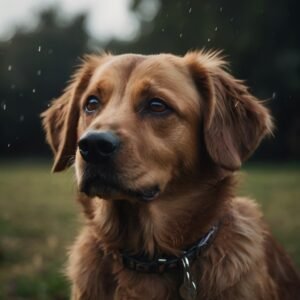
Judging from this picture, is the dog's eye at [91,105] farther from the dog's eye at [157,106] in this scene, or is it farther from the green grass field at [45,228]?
the green grass field at [45,228]

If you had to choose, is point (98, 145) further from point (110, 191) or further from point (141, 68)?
point (141, 68)

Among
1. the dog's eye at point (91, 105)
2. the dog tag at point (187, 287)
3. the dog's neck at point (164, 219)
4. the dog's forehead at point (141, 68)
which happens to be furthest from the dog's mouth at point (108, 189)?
the dog's forehead at point (141, 68)

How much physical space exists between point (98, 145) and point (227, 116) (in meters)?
1.15

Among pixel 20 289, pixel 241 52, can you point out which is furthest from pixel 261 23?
pixel 20 289

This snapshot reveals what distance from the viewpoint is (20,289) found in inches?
253

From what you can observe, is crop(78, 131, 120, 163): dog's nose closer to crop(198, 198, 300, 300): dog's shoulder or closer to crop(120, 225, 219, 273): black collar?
crop(120, 225, 219, 273): black collar

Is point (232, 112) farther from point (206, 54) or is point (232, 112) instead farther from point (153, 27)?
point (153, 27)

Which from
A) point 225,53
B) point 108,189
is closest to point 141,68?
point 108,189

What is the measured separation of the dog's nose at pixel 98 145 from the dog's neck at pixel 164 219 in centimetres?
63

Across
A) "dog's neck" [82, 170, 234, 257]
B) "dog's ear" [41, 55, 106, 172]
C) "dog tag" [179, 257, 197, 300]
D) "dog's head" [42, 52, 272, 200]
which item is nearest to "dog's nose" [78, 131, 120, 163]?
"dog's head" [42, 52, 272, 200]

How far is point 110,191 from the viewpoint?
165 inches

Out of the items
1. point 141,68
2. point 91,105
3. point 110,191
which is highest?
point 141,68

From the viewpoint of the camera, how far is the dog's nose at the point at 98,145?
404 cm

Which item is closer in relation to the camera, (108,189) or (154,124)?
(108,189)
